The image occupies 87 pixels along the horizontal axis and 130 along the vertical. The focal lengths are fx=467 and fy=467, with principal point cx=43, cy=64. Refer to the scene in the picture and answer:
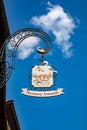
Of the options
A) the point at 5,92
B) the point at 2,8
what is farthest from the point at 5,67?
the point at 5,92

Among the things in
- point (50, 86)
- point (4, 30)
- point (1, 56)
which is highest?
point (4, 30)

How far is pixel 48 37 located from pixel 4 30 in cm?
1844

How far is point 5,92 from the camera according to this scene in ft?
120

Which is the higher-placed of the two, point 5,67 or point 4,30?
point 4,30

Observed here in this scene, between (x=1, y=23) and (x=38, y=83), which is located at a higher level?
(x=1, y=23)

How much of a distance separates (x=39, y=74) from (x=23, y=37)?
1.57 metres

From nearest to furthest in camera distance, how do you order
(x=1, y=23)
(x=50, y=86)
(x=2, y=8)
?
(x=50, y=86)
(x=2, y=8)
(x=1, y=23)

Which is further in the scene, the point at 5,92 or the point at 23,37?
the point at 5,92

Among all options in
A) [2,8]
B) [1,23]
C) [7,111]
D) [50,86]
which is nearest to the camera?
[50,86]

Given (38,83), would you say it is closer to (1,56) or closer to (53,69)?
(53,69)

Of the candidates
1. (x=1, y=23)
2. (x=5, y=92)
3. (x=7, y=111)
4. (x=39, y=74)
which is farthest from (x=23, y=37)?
(x=7, y=111)

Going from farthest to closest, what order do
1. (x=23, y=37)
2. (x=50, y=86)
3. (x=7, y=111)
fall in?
(x=7, y=111), (x=23, y=37), (x=50, y=86)

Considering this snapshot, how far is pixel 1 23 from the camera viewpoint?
1299 inches

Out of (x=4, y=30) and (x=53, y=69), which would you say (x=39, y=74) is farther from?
(x=4, y=30)
